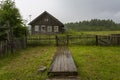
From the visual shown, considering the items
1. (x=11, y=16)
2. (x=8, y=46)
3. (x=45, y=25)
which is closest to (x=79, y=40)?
(x=11, y=16)

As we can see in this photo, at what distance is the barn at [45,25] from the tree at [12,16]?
2284 cm

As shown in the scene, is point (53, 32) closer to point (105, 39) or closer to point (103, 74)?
Result: point (105, 39)

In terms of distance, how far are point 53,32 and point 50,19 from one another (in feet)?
9.79

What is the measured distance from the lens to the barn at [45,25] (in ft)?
151

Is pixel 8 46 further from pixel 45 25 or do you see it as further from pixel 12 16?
pixel 45 25

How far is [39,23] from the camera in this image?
4662 cm

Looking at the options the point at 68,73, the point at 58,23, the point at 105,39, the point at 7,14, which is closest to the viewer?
the point at 68,73

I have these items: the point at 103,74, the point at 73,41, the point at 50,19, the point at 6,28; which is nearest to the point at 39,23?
the point at 50,19

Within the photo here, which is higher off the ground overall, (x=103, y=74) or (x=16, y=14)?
(x=16, y=14)

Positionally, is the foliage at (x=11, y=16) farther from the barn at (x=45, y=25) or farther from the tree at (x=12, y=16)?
the barn at (x=45, y=25)

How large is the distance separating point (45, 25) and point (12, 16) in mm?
24501

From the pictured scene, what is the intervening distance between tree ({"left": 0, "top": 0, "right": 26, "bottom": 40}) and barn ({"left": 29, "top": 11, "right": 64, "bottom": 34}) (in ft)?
74.9

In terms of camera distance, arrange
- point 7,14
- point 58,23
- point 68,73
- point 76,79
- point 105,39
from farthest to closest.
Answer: point 58,23, point 105,39, point 7,14, point 68,73, point 76,79

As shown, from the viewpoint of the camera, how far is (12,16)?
2236 cm
